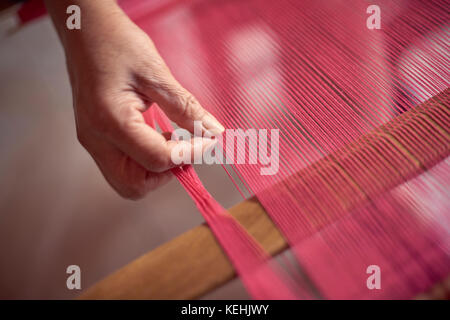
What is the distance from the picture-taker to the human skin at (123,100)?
0.59 m

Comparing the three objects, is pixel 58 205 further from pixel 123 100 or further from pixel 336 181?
pixel 336 181

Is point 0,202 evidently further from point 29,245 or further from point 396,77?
point 396,77

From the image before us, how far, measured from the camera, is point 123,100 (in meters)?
0.62

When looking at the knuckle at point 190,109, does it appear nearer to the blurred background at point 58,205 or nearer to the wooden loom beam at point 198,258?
the wooden loom beam at point 198,258

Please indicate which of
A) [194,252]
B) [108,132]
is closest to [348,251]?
[194,252]

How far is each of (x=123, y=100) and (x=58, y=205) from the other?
0.60 m

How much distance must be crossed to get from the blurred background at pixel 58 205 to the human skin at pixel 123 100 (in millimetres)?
326

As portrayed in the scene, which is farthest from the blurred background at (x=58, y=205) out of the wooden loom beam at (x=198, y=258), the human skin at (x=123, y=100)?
the wooden loom beam at (x=198, y=258)

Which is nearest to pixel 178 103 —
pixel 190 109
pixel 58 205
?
pixel 190 109

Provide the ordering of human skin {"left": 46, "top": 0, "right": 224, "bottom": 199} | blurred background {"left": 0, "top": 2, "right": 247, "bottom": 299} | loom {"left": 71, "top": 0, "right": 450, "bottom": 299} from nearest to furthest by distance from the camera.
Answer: loom {"left": 71, "top": 0, "right": 450, "bottom": 299} < human skin {"left": 46, "top": 0, "right": 224, "bottom": 199} < blurred background {"left": 0, "top": 2, "right": 247, "bottom": 299}

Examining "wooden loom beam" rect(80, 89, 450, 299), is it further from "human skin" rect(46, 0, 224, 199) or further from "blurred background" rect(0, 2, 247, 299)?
"blurred background" rect(0, 2, 247, 299)

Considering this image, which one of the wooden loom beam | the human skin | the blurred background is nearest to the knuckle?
the human skin

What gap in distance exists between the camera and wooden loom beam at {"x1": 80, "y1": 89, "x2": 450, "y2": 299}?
18.2 inches

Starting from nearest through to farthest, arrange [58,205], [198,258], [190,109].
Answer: [198,258]
[190,109]
[58,205]
